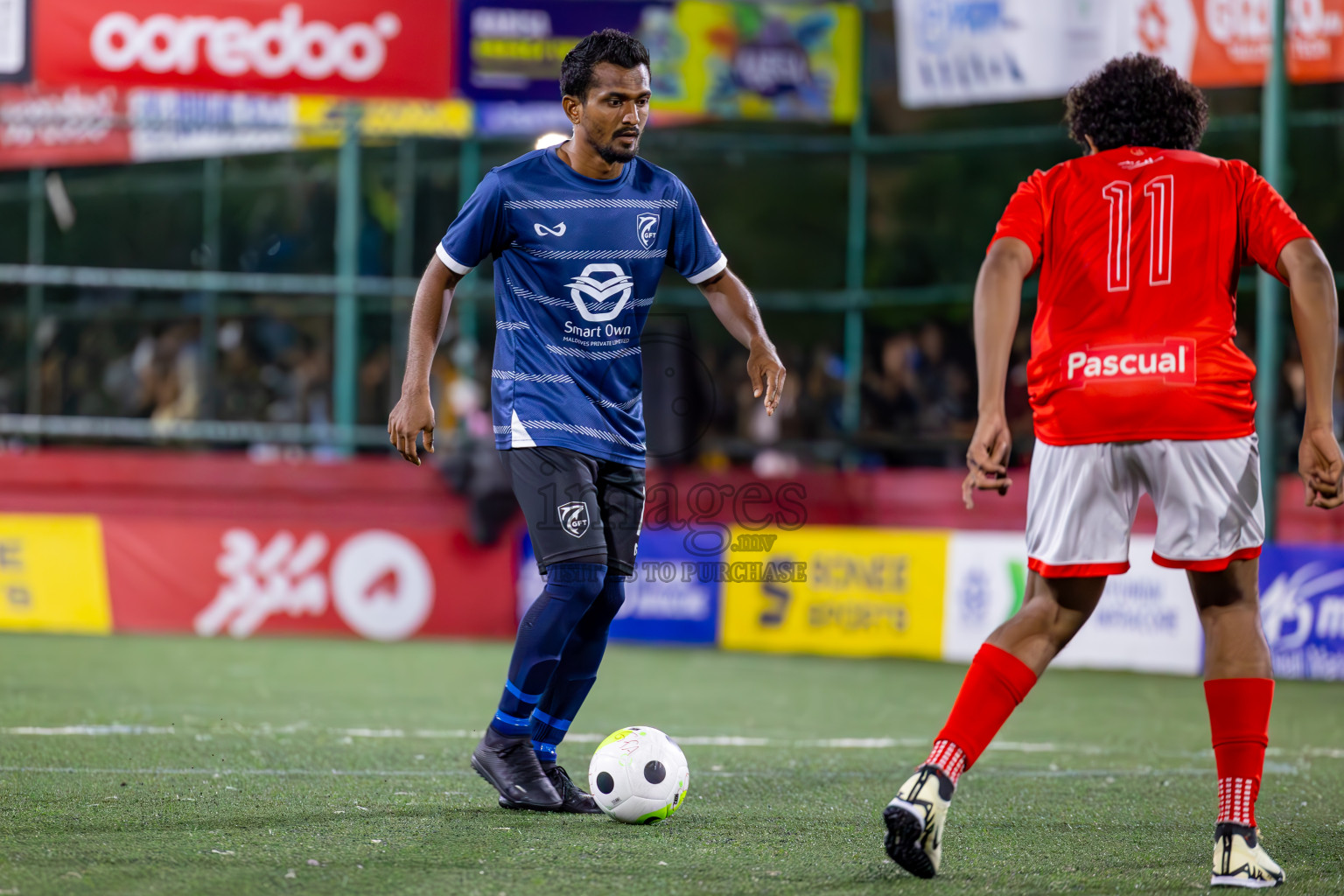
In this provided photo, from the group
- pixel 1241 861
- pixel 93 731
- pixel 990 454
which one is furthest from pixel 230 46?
pixel 1241 861

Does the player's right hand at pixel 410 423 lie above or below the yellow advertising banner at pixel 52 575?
above

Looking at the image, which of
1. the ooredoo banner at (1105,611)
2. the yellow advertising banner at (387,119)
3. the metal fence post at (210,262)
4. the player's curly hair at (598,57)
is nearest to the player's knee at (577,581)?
the player's curly hair at (598,57)

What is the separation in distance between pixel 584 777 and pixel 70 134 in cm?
1399

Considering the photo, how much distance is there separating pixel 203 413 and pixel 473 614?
14.1 ft

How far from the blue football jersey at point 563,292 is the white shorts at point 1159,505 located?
1575mm

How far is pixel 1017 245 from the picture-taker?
14.0 ft

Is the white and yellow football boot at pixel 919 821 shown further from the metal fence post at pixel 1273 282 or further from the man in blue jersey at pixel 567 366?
the metal fence post at pixel 1273 282

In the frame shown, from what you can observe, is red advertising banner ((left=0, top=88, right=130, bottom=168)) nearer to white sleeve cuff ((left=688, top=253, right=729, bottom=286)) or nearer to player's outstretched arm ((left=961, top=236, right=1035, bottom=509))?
white sleeve cuff ((left=688, top=253, right=729, bottom=286))

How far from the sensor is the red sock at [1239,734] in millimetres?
4180

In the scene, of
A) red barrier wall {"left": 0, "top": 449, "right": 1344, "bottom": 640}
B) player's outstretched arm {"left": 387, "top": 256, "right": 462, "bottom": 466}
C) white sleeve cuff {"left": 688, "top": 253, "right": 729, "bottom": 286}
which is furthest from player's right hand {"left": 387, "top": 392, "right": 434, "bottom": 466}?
red barrier wall {"left": 0, "top": 449, "right": 1344, "bottom": 640}

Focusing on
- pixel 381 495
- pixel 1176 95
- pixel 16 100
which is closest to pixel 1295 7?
pixel 381 495

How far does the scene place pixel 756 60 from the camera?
49.0 feet

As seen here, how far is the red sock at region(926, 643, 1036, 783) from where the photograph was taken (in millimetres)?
4184

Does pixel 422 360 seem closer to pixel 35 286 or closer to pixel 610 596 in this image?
pixel 610 596
